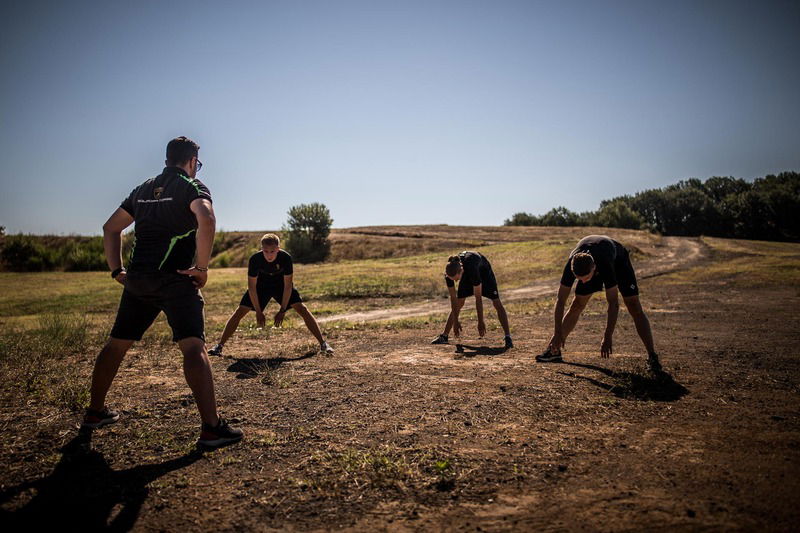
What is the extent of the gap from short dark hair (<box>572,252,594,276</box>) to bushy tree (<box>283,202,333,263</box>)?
131 ft

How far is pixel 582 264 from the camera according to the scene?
5637mm

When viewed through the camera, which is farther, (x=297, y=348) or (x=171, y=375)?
(x=297, y=348)

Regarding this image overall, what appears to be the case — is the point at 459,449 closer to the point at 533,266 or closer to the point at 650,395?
the point at 650,395

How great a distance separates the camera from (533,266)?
2766cm

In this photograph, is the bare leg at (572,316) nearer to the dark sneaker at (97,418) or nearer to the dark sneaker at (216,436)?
the dark sneaker at (216,436)

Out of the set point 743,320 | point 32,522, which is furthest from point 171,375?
point 743,320

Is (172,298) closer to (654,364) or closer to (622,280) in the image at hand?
(622,280)

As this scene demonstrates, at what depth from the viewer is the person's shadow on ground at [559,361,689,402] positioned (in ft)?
15.6

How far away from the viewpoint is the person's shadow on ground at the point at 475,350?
743 centimetres

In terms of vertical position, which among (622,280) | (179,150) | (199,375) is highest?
(179,150)

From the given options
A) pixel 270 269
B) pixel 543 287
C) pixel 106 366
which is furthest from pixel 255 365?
pixel 543 287

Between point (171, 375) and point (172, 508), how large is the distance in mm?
3835

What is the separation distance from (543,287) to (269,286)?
1597 cm

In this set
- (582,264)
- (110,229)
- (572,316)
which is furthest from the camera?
(572,316)
